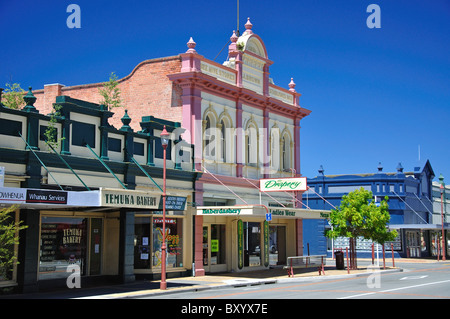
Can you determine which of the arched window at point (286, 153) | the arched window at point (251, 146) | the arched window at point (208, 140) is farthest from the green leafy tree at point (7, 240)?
the arched window at point (286, 153)

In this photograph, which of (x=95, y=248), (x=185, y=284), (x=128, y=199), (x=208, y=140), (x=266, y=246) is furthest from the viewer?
(x=266, y=246)

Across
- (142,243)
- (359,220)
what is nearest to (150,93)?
(142,243)

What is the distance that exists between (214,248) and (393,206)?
87.3ft

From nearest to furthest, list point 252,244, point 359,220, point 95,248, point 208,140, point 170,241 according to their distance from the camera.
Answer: point 95,248 → point 170,241 → point 208,140 → point 252,244 → point 359,220

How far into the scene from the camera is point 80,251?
931 inches

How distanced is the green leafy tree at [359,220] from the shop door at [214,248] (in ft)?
22.5

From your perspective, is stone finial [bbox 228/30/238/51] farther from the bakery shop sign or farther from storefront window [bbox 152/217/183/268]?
the bakery shop sign

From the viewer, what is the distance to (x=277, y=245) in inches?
1448

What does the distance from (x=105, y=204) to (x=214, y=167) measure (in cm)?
1151

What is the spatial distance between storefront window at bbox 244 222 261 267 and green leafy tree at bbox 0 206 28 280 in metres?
15.1

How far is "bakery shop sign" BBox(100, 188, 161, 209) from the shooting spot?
1972cm

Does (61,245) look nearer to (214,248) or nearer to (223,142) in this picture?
(214,248)

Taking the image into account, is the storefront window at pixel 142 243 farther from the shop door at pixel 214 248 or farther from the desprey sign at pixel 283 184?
the desprey sign at pixel 283 184

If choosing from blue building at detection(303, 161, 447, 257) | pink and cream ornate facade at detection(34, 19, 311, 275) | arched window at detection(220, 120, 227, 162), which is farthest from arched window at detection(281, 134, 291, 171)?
blue building at detection(303, 161, 447, 257)
